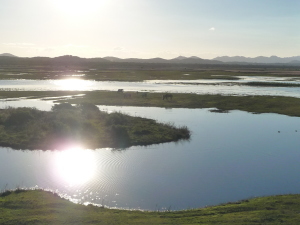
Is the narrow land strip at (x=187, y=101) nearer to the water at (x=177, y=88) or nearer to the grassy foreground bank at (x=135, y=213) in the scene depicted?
the water at (x=177, y=88)

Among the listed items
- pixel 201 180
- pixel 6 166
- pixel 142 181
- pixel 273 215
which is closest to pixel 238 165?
pixel 201 180

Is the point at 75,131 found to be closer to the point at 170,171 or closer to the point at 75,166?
the point at 75,166

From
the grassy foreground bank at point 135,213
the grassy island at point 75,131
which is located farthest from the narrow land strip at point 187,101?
the grassy foreground bank at point 135,213

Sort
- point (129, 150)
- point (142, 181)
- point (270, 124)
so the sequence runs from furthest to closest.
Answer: point (270, 124), point (129, 150), point (142, 181)

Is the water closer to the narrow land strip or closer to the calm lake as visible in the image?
the narrow land strip

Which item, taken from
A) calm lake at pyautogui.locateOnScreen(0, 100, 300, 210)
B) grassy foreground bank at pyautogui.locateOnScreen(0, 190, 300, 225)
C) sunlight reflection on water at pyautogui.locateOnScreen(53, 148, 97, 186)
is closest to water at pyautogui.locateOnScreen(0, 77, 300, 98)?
calm lake at pyautogui.locateOnScreen(0, 100, 300, 210)

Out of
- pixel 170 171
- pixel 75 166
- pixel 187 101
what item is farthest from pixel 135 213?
pixel 187 101

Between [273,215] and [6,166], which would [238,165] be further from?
[6,166]
